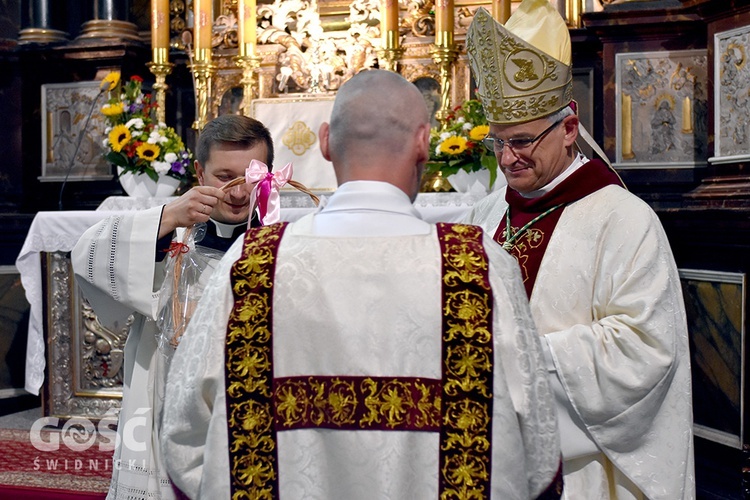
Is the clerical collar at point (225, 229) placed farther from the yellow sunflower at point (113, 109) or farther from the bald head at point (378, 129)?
the yellow sunflower at point (113, 109)

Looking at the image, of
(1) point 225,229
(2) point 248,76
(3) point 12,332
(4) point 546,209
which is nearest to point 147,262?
(1) point 225,229

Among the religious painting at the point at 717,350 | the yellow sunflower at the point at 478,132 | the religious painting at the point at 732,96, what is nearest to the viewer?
the religious painting at the point at 717,350

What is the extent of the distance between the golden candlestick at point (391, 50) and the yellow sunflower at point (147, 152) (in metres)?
1.47

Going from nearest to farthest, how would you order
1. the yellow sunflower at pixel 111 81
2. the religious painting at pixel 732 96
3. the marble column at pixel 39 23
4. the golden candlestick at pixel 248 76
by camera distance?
the religious painting at pixel 732 96
the golden candlestick at pixel 248 76
the yellow sunflower at pixel 111 81
the marble column at pixel 39 23

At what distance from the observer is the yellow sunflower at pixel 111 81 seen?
6109 millimetres

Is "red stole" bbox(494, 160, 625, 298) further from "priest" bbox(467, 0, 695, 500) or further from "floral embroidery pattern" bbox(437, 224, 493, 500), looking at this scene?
"floral embroidery pattern" bbox(437, 224, 493, 500)

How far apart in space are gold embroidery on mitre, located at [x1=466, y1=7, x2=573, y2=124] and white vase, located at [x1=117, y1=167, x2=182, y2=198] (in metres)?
3.15

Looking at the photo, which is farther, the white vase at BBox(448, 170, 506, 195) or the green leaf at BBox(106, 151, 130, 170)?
the green leaf at BBox(106, 151, 130, 170)

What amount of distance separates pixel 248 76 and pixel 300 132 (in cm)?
51

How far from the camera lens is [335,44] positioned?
6.04 meters

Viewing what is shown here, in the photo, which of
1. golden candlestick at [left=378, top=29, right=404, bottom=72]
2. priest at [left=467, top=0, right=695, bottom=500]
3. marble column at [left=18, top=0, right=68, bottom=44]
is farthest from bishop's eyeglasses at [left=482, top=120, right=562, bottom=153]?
marble column at [left=18, top=0, right=68, bottom=44]

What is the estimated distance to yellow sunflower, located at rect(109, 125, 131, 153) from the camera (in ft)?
18.5

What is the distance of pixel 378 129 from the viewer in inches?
69.2

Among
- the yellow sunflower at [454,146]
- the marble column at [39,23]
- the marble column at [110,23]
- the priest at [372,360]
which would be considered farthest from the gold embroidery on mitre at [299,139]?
the priest at [372,360]
